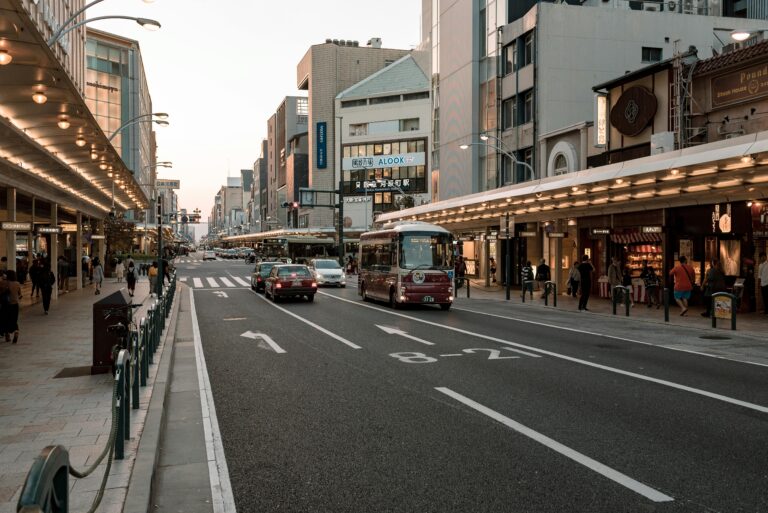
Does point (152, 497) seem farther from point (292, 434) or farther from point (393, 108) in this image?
point (393, 108)

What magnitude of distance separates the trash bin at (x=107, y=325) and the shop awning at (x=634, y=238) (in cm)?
2175

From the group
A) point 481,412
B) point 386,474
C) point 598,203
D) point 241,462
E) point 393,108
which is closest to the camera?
point 386,474

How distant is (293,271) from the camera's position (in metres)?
28.3

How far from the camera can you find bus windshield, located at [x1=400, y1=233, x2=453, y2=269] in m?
23.7

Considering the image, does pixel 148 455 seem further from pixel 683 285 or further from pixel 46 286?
pixel 683 285

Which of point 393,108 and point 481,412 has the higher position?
point 393,108

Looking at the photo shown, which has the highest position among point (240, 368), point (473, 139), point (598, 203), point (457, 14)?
point (457, 14)

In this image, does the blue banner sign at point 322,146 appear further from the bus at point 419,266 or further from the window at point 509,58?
the bus at point 419,266

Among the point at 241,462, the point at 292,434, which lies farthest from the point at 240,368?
the point at 241,462

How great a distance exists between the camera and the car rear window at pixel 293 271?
28.0 meters

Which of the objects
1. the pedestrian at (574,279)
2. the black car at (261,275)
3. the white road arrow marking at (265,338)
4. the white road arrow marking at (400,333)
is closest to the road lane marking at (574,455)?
the white road arrow marking at (400,333)

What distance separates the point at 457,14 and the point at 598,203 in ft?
100

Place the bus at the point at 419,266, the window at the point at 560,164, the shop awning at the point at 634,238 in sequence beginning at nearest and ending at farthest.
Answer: the bus at the point at 419,266, the shop awning at the point at 634,238, the window at the point at 560,164

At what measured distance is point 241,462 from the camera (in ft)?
20.9
